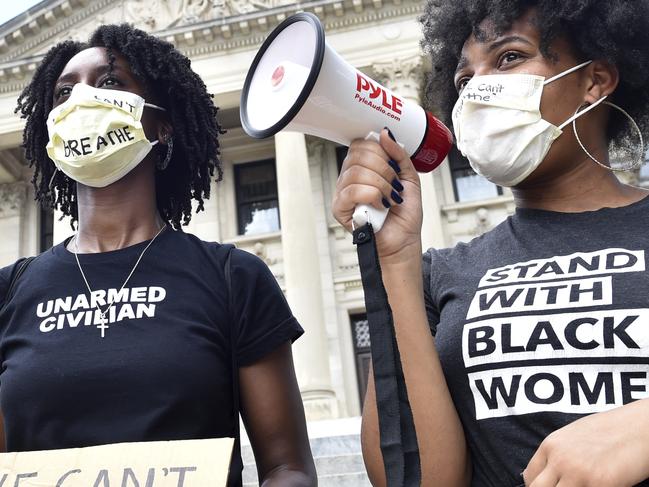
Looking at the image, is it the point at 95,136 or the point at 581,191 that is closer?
the point at 581,191

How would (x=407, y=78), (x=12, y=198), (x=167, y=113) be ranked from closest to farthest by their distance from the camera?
(x=167, y=113)
(x=407, y=78)
(x=12, y=198)

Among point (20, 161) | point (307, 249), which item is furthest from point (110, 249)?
point (20, 161)

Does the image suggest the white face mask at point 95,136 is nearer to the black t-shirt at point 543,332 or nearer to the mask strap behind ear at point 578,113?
the black t-shirt at point 543,332

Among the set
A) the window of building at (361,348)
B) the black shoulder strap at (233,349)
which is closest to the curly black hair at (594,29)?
the black shoulder strap at (233,349)

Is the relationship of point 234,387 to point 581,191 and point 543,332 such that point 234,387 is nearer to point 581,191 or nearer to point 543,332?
point 543,332

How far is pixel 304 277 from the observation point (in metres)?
17.5

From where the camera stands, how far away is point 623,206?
221cm

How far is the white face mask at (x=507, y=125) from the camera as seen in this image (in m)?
2.29

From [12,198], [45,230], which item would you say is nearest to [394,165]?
[45,230]

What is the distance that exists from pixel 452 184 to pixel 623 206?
62.3ft

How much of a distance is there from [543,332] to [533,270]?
24 cm

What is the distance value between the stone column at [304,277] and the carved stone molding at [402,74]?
108 inches

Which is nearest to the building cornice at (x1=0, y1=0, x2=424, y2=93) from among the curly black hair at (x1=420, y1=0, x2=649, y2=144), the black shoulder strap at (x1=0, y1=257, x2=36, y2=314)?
the curly black hair at (x1=420, y1=0, x2=649, y2=144)

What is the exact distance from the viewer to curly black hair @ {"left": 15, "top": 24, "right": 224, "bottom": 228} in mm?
3139
